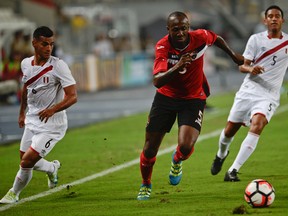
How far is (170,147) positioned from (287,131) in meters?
3.09

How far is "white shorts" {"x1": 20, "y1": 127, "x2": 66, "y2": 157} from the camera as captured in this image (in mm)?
9977

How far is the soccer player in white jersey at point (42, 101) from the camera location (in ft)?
32.7

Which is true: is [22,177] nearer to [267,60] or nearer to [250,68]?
[250,68]

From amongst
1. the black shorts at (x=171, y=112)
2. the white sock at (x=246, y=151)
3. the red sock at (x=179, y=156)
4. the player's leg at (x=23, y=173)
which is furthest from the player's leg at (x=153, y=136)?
the white sock at (x=246, y=151)

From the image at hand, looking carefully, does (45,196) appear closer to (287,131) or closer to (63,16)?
(287,131)

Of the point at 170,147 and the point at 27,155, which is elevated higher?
Result: the point at 27,155

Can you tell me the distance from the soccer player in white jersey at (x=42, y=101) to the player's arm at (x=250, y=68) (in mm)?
2337

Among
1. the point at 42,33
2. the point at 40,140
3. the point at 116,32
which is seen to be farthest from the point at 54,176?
the point at 116,32

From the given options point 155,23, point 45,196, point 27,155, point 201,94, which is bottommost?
point 155,23

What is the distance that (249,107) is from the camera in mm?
11391

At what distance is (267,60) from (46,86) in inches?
124

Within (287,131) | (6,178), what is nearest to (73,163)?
(6,178)

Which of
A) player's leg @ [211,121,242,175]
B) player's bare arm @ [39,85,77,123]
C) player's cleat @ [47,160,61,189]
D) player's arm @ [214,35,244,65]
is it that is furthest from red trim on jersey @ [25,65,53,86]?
player's leg @ [211,121,242,175]

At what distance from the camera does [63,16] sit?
133 ft
